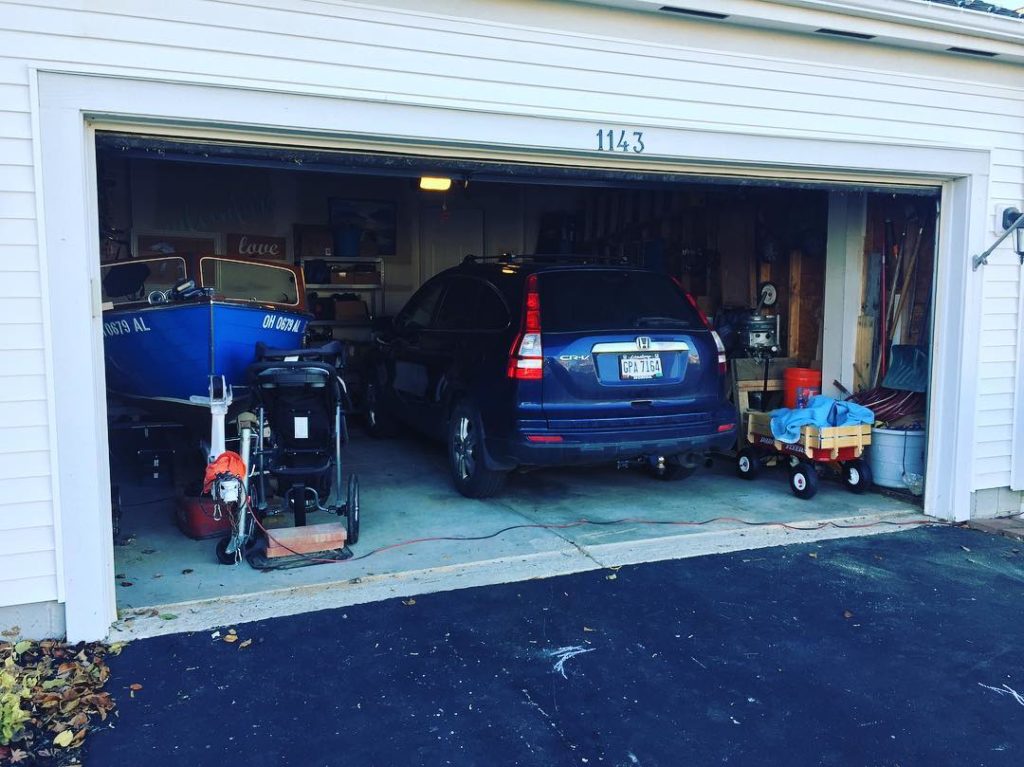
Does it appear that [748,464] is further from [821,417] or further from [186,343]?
[186,343]

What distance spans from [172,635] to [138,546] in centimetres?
145

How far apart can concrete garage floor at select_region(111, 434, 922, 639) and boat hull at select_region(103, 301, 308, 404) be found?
95 cm

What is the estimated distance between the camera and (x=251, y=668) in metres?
3.60

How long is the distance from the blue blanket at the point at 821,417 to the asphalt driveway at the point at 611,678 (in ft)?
5.75

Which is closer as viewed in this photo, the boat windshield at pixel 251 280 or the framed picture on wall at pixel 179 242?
the boat windshield at pixel 251 280

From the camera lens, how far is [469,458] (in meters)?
6.13

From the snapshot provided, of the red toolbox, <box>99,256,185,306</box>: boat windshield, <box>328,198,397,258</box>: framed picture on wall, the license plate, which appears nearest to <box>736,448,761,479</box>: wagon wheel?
the license plate

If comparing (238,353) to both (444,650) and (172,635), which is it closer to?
(172,635)

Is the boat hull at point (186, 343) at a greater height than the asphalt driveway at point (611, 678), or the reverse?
the boat hull at point (186, 343)

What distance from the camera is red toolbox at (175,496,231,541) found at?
5238 millimetres

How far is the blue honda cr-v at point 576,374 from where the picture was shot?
17.5 feet

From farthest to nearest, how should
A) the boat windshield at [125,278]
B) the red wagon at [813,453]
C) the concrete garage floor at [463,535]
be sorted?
1. the boat windshield at [125,278]
2. the red wagon at [813,453]
3. the concrete garage floor at [463,535]

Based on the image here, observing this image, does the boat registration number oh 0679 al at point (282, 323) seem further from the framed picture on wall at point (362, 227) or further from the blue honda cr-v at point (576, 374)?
the framed picture on wall at point (362, 227)

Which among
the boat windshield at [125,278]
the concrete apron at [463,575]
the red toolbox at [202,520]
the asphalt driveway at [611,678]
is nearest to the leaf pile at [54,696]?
the asphalt driveway at [611,678]
